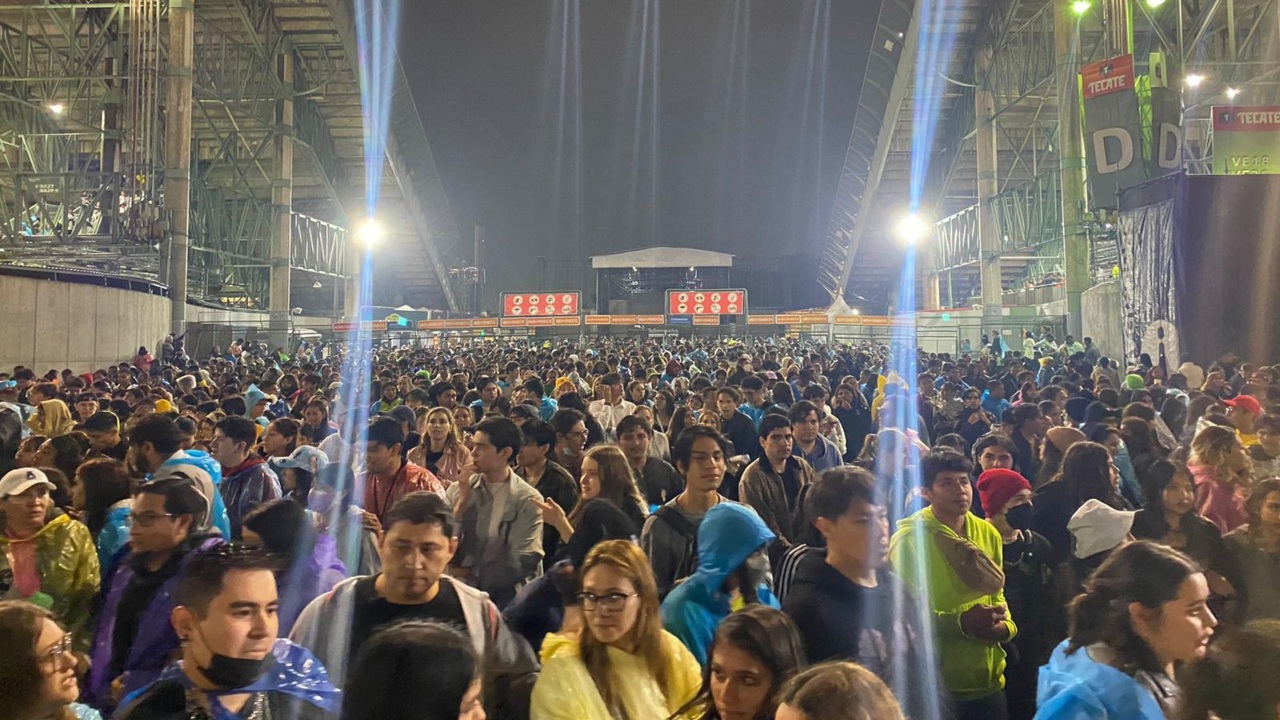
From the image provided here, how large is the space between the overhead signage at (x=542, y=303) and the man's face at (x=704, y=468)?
32.6 metres

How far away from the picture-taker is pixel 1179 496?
167 inches

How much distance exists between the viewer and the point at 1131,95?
16781mm

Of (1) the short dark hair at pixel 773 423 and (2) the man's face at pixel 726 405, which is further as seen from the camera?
(2) the man's face at pixel 726 405

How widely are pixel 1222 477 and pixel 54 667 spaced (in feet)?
18.5

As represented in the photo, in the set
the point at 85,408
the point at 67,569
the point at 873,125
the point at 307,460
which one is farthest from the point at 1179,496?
the point at 873,125

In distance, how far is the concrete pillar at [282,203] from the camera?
31234 millimetres

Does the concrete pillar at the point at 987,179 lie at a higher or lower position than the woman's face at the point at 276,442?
higher

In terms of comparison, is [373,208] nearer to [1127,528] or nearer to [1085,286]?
[1085,286]

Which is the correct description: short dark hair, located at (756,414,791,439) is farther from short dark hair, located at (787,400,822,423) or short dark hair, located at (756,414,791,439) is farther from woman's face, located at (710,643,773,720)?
woman's face, located at (710,643,773,720)

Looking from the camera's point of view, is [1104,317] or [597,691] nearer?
[597,691]

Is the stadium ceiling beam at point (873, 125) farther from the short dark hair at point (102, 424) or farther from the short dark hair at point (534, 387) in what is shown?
the short dark hair at point (102, 424)

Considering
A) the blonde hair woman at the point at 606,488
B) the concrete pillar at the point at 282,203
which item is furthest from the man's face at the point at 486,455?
the concrete pillar at the point at 282,203

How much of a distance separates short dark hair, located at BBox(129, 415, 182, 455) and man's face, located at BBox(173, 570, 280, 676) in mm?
3298

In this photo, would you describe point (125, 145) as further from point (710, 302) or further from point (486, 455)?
point (486, 455)
